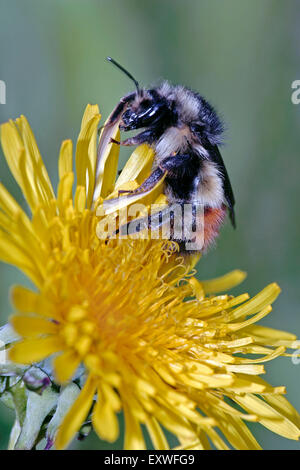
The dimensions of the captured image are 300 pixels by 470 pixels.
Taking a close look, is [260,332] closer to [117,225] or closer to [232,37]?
[117,225]

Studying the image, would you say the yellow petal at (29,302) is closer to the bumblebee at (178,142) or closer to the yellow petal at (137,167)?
the bumblebee at (178,142)

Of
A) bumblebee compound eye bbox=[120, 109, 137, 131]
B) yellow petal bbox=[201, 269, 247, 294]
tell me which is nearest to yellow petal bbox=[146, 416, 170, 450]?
yellow petal bbox=[201, 269, 247, 294]

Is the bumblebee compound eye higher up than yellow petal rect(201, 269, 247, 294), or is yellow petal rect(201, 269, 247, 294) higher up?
the bumblebee compound eye

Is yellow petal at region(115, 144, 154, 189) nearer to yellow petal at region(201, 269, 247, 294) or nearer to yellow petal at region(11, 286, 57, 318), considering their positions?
yellow petal at region(201, 269, 247, 294)

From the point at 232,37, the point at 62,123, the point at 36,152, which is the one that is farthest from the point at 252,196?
the point at 36,152

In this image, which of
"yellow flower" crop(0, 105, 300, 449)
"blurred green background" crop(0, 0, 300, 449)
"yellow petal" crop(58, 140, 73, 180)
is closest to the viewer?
"yellow flower" crop(0, 105, 300, 449)

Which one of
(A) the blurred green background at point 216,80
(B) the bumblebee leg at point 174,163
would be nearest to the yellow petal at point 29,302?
(B) the bumblebee leg at point 174,163
